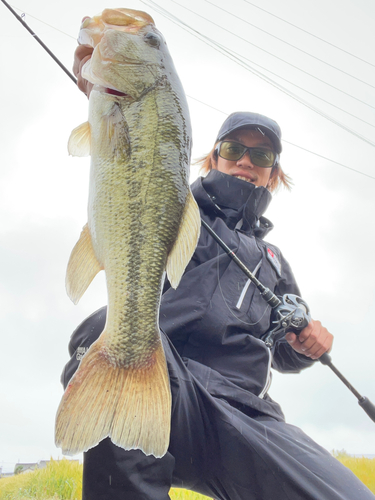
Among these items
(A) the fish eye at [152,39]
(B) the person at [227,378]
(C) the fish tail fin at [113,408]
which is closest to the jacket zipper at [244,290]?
(B) the person at [227,378]

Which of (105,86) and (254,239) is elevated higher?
(105,86)

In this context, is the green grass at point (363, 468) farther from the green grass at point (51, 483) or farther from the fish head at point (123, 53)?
the fish head at point (123, 53)

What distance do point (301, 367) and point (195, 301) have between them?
1.17 m

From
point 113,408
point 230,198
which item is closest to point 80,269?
point 113,408

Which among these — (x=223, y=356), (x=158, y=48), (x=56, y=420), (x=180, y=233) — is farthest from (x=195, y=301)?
(x=158, y=48)

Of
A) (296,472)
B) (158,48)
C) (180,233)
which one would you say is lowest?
(296,472)

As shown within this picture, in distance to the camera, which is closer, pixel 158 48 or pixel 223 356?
pixel 158 48

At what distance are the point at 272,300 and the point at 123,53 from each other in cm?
159

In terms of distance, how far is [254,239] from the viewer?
3.05 m

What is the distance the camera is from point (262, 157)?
3365 mm

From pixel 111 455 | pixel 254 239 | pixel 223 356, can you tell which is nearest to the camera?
pixel 111 455

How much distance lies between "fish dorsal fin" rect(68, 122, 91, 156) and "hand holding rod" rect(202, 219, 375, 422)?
810mm

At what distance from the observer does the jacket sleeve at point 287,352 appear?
9.95 feet

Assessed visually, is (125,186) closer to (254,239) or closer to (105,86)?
(105,86)
